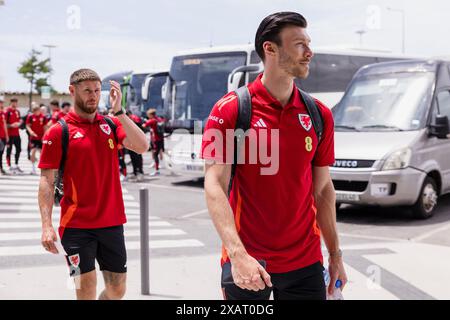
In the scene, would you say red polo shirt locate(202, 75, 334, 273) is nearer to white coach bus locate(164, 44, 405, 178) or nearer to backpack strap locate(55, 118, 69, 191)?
backpack strap locate(55, 118, 69, 191)

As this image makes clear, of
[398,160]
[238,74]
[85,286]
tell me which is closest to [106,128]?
[85,286]

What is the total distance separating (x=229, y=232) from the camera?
7.66 feet

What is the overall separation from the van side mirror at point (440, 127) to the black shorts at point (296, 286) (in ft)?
22.3

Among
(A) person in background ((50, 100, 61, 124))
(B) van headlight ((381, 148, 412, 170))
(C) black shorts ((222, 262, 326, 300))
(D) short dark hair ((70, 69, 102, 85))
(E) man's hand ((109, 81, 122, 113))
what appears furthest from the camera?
(A) person in background ((50, 100, 61, 124))

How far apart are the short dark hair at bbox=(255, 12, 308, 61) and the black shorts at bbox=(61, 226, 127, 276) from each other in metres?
1.83

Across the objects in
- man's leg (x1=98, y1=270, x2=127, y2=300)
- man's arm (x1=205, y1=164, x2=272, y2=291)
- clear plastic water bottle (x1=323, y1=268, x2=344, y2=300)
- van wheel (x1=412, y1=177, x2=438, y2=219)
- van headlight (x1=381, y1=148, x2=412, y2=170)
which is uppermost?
man's arm (x1=205, y1=164, x2=272, y2=291)

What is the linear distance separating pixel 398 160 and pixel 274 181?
252 inches

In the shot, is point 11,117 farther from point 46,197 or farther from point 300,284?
point 300,284

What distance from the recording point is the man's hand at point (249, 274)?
88.3 inches

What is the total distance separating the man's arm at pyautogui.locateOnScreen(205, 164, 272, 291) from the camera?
2256 millimetres

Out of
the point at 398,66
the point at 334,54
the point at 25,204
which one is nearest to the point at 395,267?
the point at 398,66

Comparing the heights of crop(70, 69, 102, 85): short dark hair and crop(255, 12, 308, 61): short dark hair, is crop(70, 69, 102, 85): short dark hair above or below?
below

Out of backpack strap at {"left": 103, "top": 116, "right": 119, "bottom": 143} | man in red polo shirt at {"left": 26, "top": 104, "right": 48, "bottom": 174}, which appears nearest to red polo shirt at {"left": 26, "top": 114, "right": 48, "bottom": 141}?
man in red polo shirt at {"left": 26, "top": 104, "right": 48, "bottom": 174}

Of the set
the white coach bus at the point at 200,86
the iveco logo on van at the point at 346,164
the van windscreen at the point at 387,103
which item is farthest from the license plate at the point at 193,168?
the iveco logo on van at the point at 346,164
